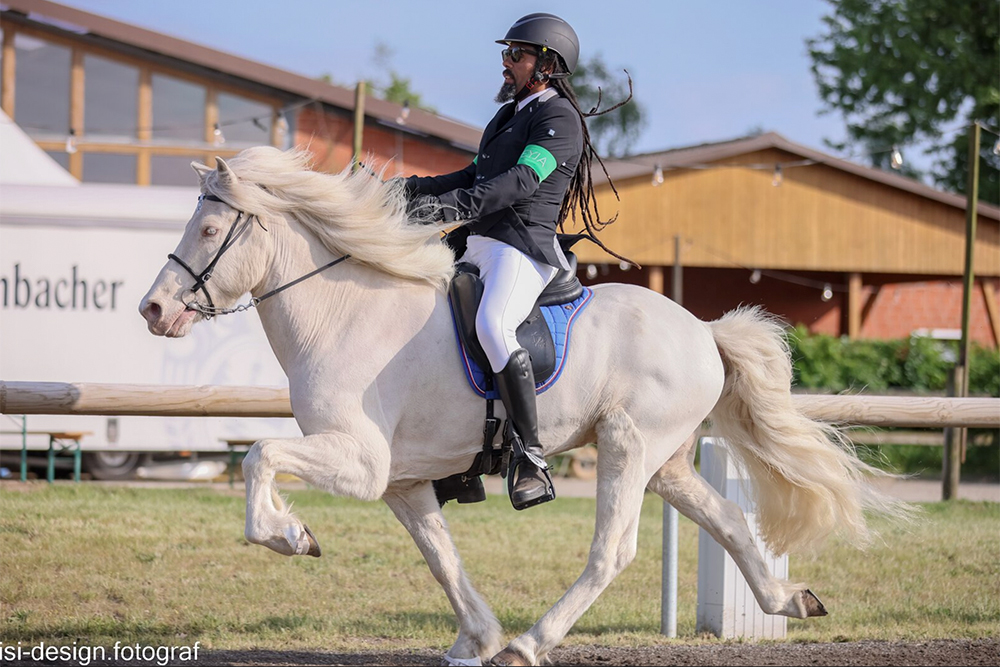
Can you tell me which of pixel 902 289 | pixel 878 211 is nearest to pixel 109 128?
pixel 878 211

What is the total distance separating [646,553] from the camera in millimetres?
8320

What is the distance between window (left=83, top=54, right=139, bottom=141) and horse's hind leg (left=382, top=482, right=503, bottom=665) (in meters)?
16.7

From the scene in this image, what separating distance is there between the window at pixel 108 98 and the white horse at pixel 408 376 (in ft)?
54.2

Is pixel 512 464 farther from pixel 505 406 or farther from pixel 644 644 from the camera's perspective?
pixel 644 644

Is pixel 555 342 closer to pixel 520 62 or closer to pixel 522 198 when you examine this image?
pixel 522 198

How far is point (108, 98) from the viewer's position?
19672 mm

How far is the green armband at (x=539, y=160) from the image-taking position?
444 centimetres

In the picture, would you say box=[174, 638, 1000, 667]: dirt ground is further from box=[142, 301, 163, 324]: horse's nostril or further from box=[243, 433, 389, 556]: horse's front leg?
box=[142, 301, 163, 324]: horse's nostril

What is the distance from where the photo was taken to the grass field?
A: 5.92m

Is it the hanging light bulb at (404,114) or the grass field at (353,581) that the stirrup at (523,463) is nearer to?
the grass field at (353,581)

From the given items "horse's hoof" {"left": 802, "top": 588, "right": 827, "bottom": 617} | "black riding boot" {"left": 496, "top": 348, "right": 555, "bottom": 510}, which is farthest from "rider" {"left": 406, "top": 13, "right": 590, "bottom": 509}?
"horse's hoof" {"left": 802, "top": 588, "right": 827, "bottom": 617}

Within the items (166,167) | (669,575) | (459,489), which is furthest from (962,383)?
(166,167)

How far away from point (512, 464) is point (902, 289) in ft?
86.6

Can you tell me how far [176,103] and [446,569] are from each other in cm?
1706
